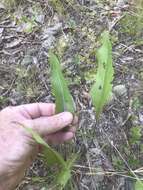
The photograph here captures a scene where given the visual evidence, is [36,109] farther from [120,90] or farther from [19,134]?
[120,90]

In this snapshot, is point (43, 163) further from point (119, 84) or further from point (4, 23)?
point (4, 23)

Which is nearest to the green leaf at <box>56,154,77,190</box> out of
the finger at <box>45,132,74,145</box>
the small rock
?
the finger at <box>45,132,74,145</box>

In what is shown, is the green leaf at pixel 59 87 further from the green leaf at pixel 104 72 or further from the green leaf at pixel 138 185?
the green leaf at pixel 138 185

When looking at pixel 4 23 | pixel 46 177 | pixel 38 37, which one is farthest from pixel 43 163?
pixel 4 23

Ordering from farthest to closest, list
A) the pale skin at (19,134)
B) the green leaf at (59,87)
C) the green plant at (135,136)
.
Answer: the green plant at (135,136) < the green leaf at (59,87) < the pale skin at (19,134)

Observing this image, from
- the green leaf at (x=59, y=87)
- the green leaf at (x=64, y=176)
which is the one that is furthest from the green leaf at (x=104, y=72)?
→ the green leaf at (x=64, y=176)

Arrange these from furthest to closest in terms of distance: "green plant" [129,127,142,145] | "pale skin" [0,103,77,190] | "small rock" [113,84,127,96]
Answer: "small rock" [113,84,127,96] < "green plant" [129,127,142,145] < "pale skin" [0,103,77,190]

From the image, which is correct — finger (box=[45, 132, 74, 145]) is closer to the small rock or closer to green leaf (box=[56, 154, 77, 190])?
green leaf (box=[56, 154, 77, 190])
